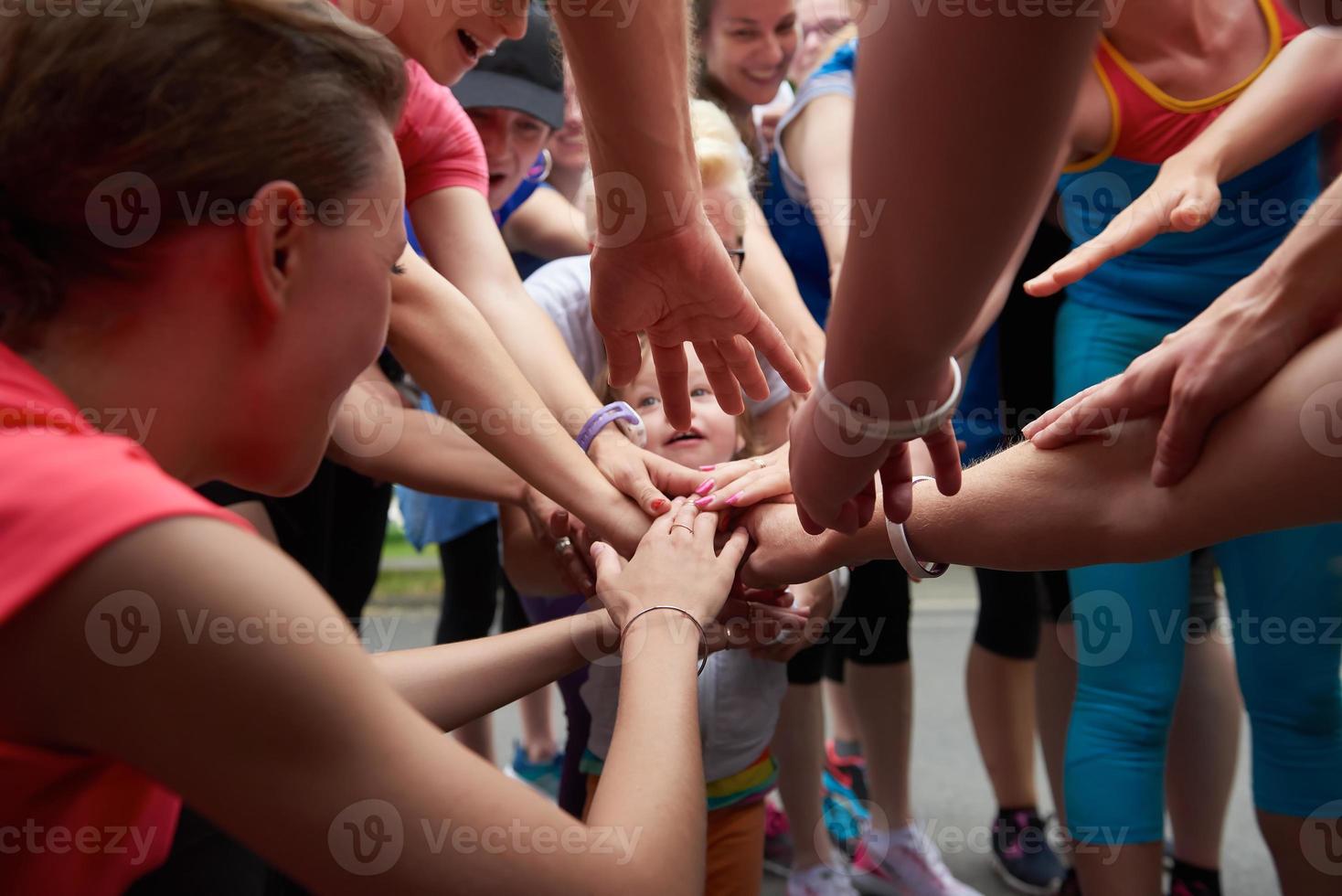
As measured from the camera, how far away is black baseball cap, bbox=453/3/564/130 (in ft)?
6.06

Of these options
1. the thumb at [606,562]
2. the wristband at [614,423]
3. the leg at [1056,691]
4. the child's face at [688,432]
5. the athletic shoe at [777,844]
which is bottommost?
the athletic shoe at [777,844]

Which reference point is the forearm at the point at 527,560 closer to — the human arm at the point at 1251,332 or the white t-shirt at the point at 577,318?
the white t-shirt at the point at 577,318

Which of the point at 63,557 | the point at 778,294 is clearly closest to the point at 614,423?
the point at 778,294

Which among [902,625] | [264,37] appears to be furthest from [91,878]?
[902,625]

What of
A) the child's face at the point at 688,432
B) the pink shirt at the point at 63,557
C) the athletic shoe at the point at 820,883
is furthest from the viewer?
the athletic shoe at the point at 820,883

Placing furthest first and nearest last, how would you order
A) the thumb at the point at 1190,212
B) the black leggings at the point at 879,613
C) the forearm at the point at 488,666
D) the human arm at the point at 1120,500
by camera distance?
the black leggings at the point at 879,613, the thumb at the point at 1190,212, the forearm at the point at 488,666, the human arm at the point at 1120,500

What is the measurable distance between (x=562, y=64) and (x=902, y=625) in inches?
43.1

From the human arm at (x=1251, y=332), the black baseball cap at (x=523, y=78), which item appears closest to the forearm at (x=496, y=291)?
the black baseball cap at (x=523, y=78)

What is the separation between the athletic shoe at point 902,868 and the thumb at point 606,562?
97cm

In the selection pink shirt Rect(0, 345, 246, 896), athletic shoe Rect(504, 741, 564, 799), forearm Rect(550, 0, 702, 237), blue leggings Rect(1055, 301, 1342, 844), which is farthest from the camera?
athletic shoe Rect(504, 741, 564, 799)

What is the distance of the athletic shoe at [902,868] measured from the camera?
1901mm

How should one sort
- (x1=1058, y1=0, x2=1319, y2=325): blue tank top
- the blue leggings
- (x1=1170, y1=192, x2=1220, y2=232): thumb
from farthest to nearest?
(x1=1058, y1=0, x2=1319, y2=325): blue tank top → the blue leggings → (x1=1170, y1=192, x2=1220, y2=232): thumb

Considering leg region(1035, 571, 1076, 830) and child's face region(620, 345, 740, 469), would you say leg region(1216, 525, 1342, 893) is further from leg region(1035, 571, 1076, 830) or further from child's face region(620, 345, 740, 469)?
child's face region(620, 345, 740, 469)

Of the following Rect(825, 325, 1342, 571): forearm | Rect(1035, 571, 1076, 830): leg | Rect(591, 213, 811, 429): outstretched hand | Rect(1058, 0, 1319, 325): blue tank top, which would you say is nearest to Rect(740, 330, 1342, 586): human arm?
Rect(825, 325, 1342, 571): forearm
